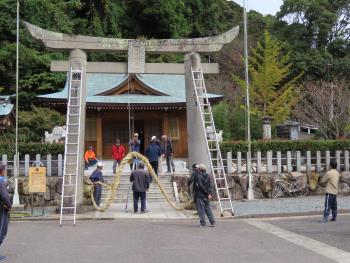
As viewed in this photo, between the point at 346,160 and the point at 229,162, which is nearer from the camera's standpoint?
the point at 229,162

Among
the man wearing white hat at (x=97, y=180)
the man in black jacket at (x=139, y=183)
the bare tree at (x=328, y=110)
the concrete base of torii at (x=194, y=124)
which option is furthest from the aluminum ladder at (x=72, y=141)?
the bare tree at (x=328, y=110)

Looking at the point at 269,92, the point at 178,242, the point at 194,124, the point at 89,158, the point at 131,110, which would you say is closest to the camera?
the point at 178,242

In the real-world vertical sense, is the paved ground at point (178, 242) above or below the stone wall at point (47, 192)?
below

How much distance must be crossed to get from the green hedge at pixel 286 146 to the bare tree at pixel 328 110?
9.51 m

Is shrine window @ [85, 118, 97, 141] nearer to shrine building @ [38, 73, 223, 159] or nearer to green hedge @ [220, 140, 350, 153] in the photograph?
shrine building @ [38, 73, 223, 159]

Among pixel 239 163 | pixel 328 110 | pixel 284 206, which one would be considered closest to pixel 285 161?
pixel 239 163

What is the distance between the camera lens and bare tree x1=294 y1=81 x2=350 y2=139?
34.0m

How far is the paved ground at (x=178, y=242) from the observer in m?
9.08

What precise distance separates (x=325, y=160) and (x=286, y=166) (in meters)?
1.93

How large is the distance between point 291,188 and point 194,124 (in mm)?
6377

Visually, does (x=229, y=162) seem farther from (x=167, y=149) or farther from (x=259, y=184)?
(x=167, y=149)

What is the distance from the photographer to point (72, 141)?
17.4m

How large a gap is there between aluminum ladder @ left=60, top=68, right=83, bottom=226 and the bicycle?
358 inches

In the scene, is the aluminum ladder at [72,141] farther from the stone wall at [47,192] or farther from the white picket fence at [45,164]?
the white picket fence at [45,164]
